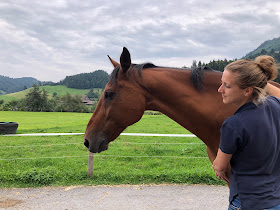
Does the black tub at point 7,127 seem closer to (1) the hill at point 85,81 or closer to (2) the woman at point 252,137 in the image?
(2) the woman at point 252,137

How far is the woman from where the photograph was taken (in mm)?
1209

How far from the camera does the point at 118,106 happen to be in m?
2.27

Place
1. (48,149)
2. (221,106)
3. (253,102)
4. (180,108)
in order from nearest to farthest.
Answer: (253,102) → (221,106) → (180,108) → (48,149)

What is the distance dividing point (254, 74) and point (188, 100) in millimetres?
882

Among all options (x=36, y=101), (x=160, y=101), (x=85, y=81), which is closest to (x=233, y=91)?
(x=160, y=101)

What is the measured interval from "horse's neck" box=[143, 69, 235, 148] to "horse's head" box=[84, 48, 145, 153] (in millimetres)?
137

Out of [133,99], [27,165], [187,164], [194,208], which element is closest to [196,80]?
[133,99]

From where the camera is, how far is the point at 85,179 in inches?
224

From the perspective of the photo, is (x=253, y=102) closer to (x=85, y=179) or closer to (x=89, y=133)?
(x=89, y=133)

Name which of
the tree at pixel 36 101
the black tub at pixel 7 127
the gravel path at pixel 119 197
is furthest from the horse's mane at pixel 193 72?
the tree at pixel 36 101

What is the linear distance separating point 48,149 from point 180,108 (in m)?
7.73

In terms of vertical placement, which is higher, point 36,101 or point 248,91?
point 248,91

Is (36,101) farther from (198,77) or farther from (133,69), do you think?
(198,77)

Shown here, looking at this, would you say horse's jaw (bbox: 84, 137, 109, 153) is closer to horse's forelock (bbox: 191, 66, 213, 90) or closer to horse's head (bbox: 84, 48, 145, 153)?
horse's head (bbox: 84, 48, 145, 153)
